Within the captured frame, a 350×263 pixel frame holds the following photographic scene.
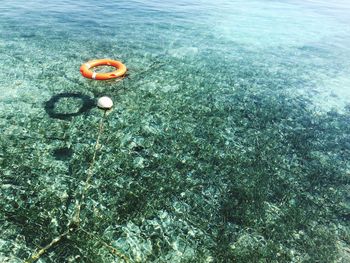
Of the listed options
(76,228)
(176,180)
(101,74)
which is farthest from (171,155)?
(101,74)

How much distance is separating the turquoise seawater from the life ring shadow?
0.07 feet

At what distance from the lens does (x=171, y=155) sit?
4961mm

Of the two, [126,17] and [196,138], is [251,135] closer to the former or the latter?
[196,138]

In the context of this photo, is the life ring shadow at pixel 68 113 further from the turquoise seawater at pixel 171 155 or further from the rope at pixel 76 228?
the rope at pixel 76 228

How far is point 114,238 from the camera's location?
3.55 metres

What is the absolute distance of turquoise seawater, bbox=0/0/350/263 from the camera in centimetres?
360

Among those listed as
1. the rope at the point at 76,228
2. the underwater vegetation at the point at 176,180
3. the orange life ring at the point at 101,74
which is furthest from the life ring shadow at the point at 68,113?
the rope at the point at 76,228

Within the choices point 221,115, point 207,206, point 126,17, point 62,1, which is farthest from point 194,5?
point 207,206

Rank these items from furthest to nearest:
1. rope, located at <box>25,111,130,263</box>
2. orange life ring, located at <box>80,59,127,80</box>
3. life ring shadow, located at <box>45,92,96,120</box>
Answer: orange life ring, located at <box>80,59,127,80</box> < life ring shadow, located at <box>45,92,96,120</box> < rope, located at <box>25,111,130,263</box>

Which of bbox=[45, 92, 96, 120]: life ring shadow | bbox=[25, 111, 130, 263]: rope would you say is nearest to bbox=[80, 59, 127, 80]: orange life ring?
Answer: bbox=[45, 92, 96, 120]: life ring shadow

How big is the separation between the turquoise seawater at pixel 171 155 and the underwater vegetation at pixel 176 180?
2cm

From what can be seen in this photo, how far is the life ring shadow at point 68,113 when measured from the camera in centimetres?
563

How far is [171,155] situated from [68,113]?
231cm

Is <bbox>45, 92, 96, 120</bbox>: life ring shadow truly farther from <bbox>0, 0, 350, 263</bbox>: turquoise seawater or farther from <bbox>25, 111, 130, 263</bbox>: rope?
<bbox>25, 111, 130, 263</bbox>: rope
